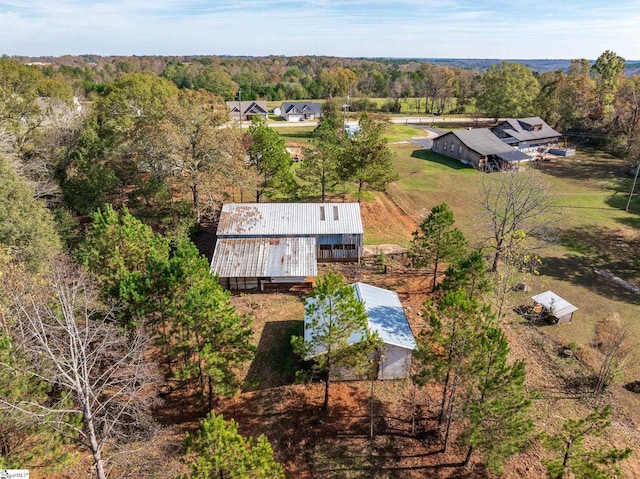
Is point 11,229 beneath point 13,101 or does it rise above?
beneath

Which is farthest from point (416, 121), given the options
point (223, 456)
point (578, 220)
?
point (223, 456)

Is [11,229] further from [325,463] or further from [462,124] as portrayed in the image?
[462,124]

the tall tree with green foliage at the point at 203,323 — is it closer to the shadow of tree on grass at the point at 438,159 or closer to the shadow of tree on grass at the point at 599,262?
the shadow of tree on grass at the point at 599,262

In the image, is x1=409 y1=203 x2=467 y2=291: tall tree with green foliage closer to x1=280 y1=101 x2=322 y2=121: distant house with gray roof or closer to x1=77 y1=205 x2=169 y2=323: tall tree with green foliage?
x1=77 y1=205 x2=169 y2=323: tall tree with green foliage

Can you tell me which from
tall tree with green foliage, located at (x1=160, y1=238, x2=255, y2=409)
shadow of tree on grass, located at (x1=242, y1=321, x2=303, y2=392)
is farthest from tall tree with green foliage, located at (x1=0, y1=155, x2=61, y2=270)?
shadow of tree on grass, located at (x1=242, y1=321, x2=303, y2=392)

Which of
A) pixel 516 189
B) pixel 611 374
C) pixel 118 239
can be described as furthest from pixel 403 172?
pixel 118 239

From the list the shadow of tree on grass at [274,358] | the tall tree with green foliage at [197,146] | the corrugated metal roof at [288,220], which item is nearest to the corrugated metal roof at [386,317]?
the shadow of tree on grass at [274,358]

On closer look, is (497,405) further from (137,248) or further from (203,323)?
(137,248)

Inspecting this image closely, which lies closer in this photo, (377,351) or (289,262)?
(377,351)
